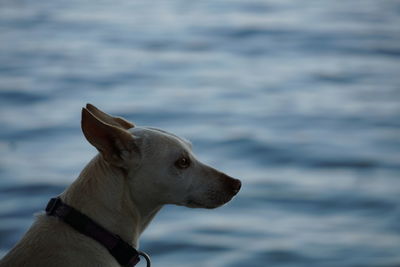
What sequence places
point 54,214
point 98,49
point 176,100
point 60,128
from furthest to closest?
1. point 98,49
2. point 176,100
3. point 60,128
4. point 54,214

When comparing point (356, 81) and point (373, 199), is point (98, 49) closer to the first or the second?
point (356, 81)

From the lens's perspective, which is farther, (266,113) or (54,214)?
(266,113)

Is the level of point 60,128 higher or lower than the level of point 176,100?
lower

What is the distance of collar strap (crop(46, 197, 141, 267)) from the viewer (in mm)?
2838

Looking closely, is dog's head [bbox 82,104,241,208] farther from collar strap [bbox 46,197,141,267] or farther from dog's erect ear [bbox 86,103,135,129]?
collar strap [bbox 46,197,141,267]

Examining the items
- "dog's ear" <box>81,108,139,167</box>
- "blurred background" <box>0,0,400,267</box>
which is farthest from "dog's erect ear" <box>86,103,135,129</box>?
"blurred background" <box>0,0,400,267</box>

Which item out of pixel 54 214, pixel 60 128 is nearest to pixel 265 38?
pixel 60 128

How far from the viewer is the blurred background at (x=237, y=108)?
5.53m

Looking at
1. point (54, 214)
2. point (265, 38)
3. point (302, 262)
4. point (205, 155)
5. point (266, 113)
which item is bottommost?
point (54, 214)

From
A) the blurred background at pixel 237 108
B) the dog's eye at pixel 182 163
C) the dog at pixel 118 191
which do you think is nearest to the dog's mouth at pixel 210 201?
the dog at pixel 118 191

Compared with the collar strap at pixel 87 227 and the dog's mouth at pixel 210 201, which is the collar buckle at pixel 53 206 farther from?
the dog's mouth at pixel 210 201

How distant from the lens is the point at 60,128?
6.97 meters

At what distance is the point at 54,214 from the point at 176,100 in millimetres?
4823

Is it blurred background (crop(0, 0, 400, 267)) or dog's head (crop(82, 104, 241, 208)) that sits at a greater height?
blurred background (crop(0, 0, 400, 267))
